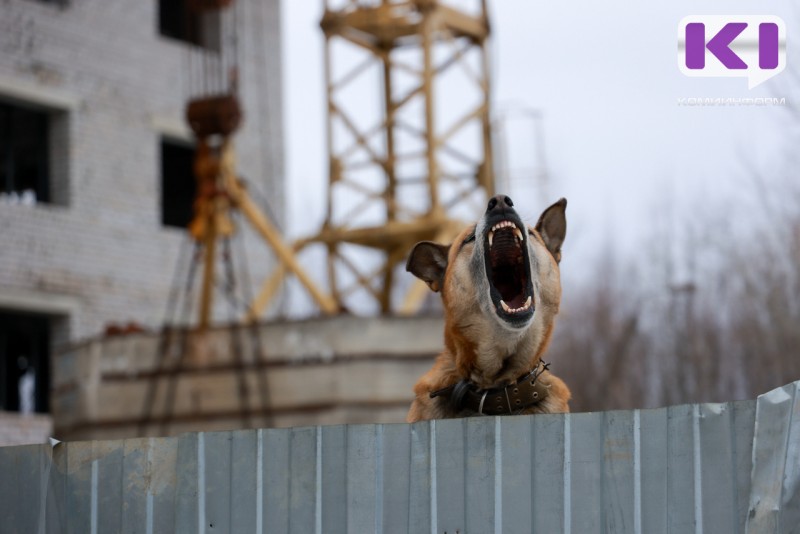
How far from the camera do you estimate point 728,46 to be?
9.99 m

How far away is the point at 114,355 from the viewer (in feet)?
58.2

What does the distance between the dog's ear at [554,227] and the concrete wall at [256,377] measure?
9504 mm

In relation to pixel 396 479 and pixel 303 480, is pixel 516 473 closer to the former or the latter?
pixel 396 479

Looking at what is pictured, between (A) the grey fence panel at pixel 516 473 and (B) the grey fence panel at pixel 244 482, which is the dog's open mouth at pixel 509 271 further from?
(B) the grey fence panel at pixel 244 482

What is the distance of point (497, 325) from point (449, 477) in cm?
154

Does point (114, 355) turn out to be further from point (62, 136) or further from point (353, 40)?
point (353, 40)

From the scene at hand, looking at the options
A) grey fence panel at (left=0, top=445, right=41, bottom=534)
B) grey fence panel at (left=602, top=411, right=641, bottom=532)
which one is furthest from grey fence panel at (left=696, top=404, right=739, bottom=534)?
grey fence panel at (left=0, top=445, right=41, bottom=534)

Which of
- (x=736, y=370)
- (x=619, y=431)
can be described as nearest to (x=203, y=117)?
(x=619, y=431)

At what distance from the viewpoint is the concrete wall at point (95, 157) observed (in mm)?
20438

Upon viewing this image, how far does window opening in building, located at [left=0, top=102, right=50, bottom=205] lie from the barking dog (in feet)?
50.1

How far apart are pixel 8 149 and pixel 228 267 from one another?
24.0 feet

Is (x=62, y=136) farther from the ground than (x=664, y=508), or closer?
farther from the ground

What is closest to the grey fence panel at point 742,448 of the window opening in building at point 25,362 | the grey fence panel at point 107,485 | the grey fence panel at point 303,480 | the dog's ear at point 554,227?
the grey fence panel at point 303,480

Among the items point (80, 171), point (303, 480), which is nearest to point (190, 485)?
point (303, 480)
